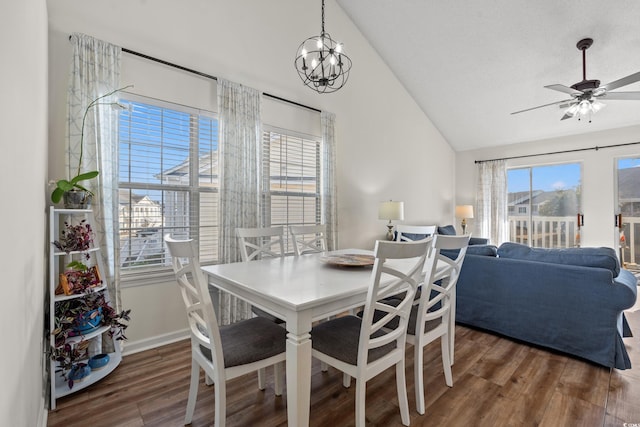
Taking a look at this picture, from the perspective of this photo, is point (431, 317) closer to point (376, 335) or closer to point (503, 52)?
point (376, 335)

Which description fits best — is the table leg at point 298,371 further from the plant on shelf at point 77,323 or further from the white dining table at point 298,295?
the plant on shelf at point 77,323

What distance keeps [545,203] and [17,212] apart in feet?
23.5

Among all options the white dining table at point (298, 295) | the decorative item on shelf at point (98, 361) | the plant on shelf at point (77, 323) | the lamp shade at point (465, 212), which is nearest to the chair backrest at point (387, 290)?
the white dining table at point (298, 295)

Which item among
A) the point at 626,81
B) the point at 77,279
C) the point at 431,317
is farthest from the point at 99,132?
the point at 626,81

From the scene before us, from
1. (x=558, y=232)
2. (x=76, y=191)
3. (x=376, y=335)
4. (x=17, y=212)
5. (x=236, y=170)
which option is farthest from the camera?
(x=558, y=232)

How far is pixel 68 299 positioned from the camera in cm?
193

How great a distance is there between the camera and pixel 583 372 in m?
2.15

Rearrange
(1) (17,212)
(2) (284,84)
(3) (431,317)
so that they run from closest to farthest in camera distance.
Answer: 1. (1) (17,212)
2. (3) (431,317)
3. (2) (284,84)

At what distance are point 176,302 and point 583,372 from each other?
10.8 feet

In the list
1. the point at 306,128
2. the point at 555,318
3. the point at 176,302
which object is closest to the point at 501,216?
the point at 555,318

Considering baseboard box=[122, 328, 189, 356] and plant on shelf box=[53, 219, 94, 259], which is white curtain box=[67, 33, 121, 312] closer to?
plant on shelf box=[53, 219, 94, 259]

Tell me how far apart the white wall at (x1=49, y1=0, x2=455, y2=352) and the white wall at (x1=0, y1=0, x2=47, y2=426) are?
118 centimetres

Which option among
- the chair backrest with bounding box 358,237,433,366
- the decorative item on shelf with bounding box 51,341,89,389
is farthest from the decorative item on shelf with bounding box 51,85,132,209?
the chair backrest with bounding box 358,237,433,366

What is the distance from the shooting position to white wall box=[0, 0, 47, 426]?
0.81 meters
